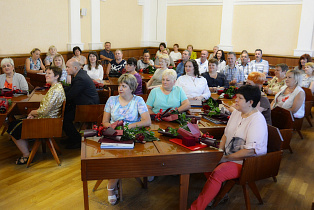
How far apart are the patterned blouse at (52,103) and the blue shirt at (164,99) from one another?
1.25 m

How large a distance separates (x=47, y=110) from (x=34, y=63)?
13.4 feet

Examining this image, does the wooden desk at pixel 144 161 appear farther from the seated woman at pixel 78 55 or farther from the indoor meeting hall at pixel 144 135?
the seated woman at pixel 78 55

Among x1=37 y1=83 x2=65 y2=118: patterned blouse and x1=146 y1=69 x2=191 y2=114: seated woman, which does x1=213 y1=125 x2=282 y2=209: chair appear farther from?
x1=37 y1=83 x2=65 y2=118: patterned blouse

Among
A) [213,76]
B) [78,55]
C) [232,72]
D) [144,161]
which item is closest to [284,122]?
[213,76]

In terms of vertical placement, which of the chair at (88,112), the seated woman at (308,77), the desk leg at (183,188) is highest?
the seated woman at (308,77)

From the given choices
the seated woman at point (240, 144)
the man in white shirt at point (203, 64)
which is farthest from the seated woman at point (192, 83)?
the man in white shirt at point (203, 64)

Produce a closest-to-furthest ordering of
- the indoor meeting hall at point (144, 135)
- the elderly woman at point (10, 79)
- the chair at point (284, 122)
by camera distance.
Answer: the indoor meeting hall at point (144, 135) < the chair at point (284, 122) < the elderly woman at point (10, 79)

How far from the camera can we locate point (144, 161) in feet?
8.83

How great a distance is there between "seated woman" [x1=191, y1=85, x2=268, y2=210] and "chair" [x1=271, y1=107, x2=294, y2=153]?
1.01 m

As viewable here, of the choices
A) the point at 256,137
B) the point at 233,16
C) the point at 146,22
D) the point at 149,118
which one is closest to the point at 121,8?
the point at 146,22

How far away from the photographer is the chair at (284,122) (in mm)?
4004

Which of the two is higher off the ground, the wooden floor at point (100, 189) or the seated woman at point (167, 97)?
the seated woman at point (167, 97)

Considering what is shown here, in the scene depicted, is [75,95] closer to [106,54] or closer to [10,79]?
[10,79]

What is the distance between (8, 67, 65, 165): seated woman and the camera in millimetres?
4254
